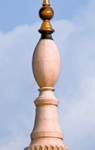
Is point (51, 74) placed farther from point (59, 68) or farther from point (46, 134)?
point (46, 134)

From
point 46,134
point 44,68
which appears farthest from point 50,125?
point 44,68

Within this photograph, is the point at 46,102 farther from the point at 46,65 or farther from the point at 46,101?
the point at 46,65

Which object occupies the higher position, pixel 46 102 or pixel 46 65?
pixel 46 65

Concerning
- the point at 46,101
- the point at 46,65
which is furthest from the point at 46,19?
the point at 46,101

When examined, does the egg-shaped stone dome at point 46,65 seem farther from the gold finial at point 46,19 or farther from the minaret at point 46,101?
the gold finial at point 46,19

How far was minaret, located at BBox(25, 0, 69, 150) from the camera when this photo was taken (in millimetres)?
29078

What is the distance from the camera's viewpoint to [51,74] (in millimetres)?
29266

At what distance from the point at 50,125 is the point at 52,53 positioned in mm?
3060

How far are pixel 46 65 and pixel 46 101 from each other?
1.54m

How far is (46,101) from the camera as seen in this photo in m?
29.5

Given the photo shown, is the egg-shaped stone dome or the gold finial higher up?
the gold finial

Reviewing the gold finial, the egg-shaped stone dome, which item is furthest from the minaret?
the gold finial

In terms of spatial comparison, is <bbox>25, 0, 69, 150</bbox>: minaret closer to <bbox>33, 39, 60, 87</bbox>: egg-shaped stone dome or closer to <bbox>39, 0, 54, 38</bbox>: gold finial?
<bbox>33, 39, 60, 87</bbox>: egg-shaped stone dome

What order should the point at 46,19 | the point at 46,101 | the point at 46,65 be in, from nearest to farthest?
the point at 46,65, the point at 46,101, the point at 46,19
